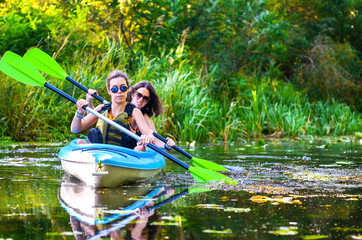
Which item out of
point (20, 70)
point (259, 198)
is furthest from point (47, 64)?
point (259, 198)

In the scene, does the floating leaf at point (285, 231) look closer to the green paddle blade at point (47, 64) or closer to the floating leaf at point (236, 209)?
the floating leaf at point (236, 209)

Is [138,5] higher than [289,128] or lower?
higher

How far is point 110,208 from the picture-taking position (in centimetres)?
391

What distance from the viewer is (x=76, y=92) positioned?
996 centimetres

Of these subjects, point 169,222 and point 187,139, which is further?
point 187,139

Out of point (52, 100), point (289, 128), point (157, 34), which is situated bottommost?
point (289, 128)

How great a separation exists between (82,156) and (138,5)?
8.67 metres

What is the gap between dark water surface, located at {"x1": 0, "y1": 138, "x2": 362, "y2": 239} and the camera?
3172 mm

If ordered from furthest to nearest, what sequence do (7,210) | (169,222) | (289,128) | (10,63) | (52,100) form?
(289,128)
(52,100)
(10,63)
(7,210)
(169,222)

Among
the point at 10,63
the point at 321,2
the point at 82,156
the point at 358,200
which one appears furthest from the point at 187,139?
the point at 321,2

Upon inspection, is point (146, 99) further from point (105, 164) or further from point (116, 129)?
point (105, 164)

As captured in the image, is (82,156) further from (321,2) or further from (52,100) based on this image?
(321,2)

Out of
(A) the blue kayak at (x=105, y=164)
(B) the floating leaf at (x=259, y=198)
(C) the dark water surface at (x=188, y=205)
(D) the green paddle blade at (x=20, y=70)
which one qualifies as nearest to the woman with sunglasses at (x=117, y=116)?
(A) the blue kayak at (x=105, y=164)

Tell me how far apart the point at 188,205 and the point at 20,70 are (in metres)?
3.45
